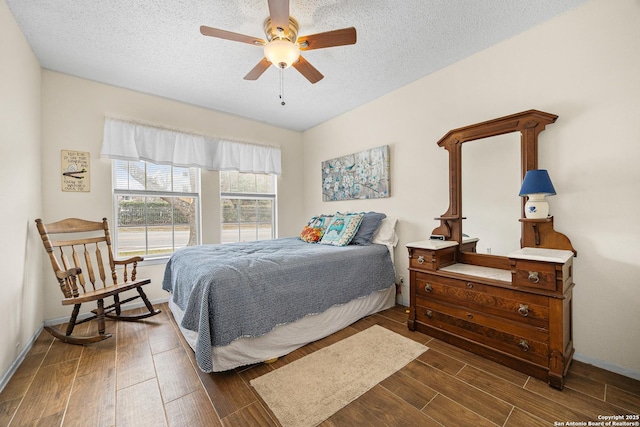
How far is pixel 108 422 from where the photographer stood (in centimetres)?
132

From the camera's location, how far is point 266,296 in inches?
72.5

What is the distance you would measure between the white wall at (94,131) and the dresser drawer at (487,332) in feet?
9.51

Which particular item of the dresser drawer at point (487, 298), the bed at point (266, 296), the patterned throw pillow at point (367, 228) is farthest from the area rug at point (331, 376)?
the patterned throw pillow at point (367, 228)

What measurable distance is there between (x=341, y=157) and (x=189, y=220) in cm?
234

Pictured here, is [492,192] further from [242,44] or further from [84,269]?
[84,269]

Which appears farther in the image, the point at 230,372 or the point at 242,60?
the point at 242,60

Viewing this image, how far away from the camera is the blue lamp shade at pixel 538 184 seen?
175 centimetres

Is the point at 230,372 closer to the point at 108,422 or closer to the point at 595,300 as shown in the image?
the point at 108,422

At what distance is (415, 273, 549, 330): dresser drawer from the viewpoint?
5.30 ft

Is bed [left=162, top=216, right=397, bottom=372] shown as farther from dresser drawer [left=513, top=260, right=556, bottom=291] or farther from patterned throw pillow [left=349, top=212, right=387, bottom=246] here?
dresser drawer [left=513, top=260, right=556, bottom=291]

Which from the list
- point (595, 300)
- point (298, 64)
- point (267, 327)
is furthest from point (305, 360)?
point (298, 64)

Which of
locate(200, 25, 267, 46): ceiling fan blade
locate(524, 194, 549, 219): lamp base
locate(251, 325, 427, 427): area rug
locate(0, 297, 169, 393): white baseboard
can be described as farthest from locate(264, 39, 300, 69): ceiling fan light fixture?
locate(0, 297, 169, 393): white baseboard

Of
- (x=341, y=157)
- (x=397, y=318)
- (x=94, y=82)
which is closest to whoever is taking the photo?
(x=397, y=318)

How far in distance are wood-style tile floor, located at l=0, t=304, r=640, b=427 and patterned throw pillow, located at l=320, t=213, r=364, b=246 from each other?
1231mm
